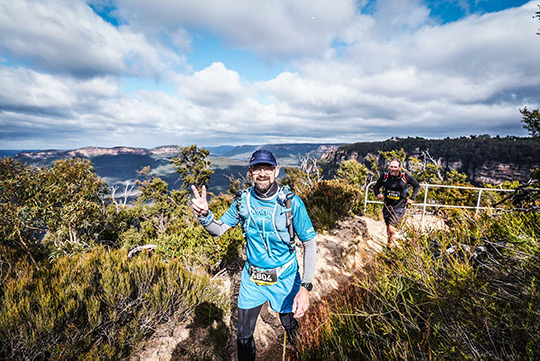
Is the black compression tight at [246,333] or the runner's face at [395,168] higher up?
the runner's face at [395,168]

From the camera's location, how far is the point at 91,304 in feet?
7.38

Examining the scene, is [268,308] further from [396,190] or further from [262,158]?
[396,190]

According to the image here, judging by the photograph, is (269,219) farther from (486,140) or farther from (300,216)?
(486,140)

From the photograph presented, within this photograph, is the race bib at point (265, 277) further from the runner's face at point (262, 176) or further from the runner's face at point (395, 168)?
the runner's face at point (395, 168)

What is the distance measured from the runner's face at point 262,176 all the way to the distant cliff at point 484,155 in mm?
64473

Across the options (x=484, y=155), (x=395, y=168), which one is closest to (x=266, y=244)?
(x=395, y=168)

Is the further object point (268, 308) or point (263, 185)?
point (268, 308)

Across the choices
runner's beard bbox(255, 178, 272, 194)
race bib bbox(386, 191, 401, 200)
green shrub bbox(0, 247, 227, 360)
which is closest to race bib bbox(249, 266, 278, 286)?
runner's beard bbox(255, 178, 272, 194)

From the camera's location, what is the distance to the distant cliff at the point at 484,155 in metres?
71.1

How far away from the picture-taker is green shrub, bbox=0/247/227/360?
1890 mm

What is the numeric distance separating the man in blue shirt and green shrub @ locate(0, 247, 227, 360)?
126cm

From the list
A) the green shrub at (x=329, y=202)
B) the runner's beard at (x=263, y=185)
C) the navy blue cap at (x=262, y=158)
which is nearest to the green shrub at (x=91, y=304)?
the runner's beard at (x=263, y=185)

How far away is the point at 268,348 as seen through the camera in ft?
9.59

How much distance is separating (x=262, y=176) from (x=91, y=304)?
7.33 feet
